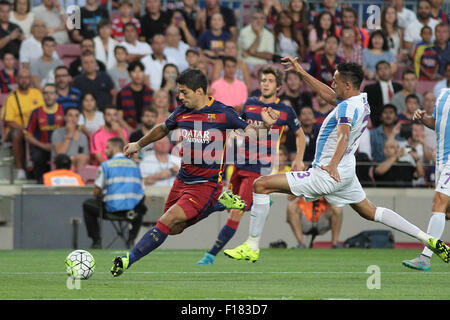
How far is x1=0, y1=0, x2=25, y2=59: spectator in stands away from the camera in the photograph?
62.1ft

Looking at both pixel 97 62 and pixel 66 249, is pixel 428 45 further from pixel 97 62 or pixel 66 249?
pixel 66 249

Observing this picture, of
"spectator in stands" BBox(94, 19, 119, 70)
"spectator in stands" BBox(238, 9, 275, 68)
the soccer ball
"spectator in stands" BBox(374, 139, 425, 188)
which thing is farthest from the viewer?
"spectator in stands" BBox(238, 9, 275, 68)

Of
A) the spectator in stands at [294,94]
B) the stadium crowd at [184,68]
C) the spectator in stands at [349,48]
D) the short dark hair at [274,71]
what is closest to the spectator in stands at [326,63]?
the stadium crowd at [184,68]

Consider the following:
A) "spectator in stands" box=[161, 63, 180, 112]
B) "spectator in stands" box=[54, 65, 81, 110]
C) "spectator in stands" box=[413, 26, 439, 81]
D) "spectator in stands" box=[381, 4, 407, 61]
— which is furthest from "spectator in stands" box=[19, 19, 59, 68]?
"spectator in stands" box=[413, 26, 439, 81]

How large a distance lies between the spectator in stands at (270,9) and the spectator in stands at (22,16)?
16.3ft

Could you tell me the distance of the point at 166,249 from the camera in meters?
16.8

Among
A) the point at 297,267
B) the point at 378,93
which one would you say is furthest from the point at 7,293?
the point at 378,93

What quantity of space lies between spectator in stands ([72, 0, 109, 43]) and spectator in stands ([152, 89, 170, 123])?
240 centimetres

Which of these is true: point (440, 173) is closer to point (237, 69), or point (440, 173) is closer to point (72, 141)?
point (72, 141)

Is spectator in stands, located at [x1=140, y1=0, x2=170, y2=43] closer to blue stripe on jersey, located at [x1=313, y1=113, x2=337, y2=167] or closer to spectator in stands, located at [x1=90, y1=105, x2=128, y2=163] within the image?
spectator in stands, located at [x1=90, y1=105, x2=128, y2=163]

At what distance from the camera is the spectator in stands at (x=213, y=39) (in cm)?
1962

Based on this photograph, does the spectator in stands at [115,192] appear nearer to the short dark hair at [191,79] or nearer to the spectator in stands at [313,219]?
the spectator in stands at [313,219]

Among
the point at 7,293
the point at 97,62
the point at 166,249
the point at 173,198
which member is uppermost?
the point at 97,62
